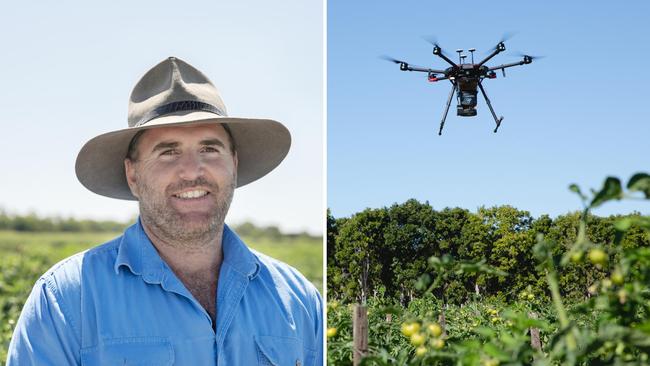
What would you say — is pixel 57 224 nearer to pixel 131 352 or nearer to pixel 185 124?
Result: pixel 185 124

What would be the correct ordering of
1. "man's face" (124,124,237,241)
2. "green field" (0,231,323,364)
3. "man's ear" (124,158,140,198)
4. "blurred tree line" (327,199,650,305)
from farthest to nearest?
1. "blurred tree line" (327,199,650,305)
2. "green field" (0,231,323,364)
3. "man's ear" (124,158,140,198)
4. "man's face" (124,124,237,241)

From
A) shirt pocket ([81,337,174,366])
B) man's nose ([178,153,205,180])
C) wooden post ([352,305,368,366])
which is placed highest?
man's nose ([178,153,205,180])

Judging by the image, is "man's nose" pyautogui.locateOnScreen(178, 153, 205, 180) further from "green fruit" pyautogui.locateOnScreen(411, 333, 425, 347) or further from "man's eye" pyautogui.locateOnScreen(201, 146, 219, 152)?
"green fruit" pyautogui.locateOnScreen(411, 333, 425, 347)

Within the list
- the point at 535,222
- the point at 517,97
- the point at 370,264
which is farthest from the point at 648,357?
the point at 517,97

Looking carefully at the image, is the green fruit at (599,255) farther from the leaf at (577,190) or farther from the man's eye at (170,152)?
the man's eye at (170,152)

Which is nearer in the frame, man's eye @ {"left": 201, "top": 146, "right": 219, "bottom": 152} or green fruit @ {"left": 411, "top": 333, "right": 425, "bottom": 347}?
green fruit @ {"left": 411, "top": 333, "right": 425, "bottom": 347}

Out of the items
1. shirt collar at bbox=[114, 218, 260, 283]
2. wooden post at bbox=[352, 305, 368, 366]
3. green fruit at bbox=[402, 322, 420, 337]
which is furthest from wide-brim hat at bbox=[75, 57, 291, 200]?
green fruit at bbox=[402, 322, 420, 337]

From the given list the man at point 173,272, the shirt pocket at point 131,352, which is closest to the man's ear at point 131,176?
the man at point 173,272
